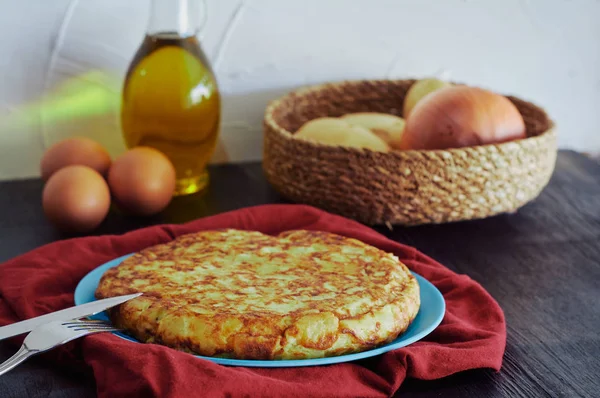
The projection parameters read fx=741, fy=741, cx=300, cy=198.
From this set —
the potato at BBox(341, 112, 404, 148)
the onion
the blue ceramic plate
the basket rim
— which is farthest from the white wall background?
the blue ceramic plate

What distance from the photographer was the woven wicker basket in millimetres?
1126

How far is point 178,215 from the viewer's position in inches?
48.3

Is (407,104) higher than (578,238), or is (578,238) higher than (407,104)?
(407,104)

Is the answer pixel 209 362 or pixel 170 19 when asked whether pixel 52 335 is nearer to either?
pixel 209 362

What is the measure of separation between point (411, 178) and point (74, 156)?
550 millimetres

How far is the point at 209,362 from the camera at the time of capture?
2.21ft

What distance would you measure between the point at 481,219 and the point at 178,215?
509mm

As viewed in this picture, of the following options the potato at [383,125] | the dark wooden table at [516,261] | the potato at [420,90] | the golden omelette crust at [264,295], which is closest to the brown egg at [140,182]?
the dark wooden table at [516,261]

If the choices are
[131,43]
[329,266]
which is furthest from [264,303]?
[131,43]

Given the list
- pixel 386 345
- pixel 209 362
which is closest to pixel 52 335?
pixel 209 362

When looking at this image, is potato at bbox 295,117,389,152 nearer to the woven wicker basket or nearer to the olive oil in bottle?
the woven wicker basket

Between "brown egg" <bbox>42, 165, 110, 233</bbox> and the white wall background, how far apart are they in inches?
10.3

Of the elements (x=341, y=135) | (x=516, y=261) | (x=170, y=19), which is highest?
(x=170, y=19)

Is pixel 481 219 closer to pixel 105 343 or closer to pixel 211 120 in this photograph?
pixel 211 120
